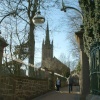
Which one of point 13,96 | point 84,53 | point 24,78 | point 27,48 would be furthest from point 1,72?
point 27,48

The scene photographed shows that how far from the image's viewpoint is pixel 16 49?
2391 cm

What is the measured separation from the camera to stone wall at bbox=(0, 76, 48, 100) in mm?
14273

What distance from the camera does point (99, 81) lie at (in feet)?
27.1

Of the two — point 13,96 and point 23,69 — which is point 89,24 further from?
point 23,69

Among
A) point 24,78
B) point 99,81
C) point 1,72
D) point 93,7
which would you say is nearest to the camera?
point 99,81

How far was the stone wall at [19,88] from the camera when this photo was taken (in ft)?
46.8

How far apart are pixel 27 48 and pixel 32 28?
5.80 feet

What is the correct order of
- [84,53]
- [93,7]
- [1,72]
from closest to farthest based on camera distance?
1. [93,7]
2. [84,53]
3. [1,72]

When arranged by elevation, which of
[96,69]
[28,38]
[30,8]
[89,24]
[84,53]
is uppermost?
[30,8]

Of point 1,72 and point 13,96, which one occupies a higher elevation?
point 1,72

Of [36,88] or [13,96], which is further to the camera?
[36,88]

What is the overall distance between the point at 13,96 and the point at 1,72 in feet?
5.28

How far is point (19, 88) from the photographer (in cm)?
1622

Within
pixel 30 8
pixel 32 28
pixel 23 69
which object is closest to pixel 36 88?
pixel 23 69
